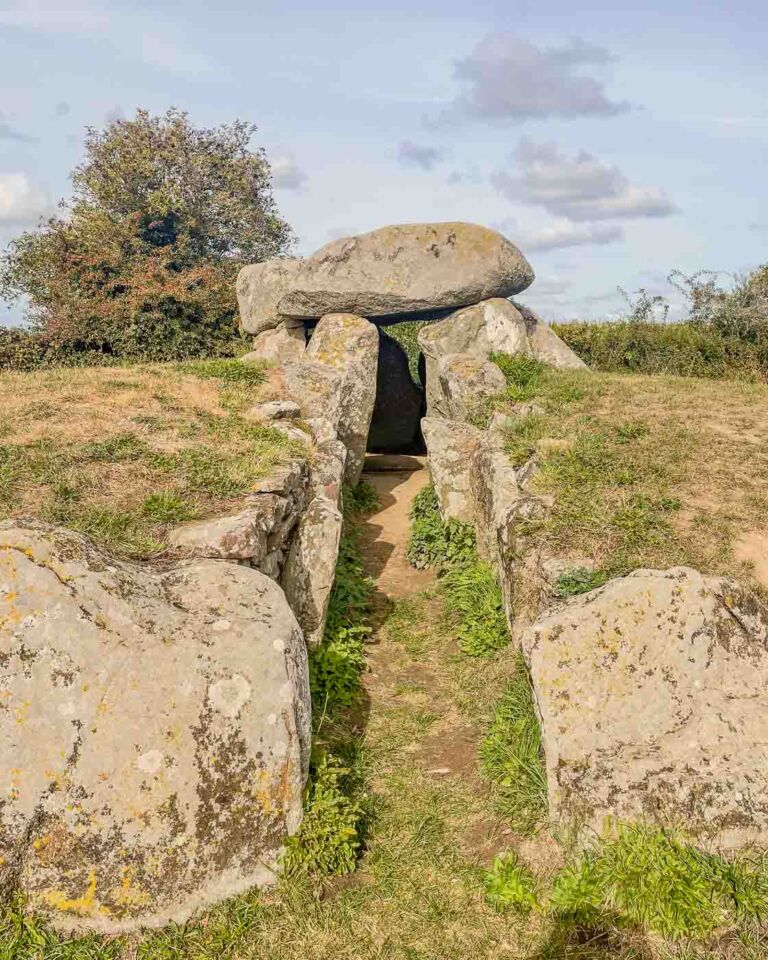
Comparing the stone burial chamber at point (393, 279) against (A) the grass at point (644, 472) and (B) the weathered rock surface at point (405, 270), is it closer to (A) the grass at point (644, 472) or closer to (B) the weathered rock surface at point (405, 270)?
(B) the weathered rock surface at point (405, 270)

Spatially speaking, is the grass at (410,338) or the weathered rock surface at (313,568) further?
the grass at (410,338)

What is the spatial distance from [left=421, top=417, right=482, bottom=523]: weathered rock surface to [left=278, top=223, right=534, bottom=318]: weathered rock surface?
4242 mm

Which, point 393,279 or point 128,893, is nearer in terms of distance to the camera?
point 128,893

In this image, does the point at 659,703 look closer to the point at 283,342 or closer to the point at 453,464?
the point at 453,464

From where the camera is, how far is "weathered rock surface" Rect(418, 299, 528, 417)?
1709 cm

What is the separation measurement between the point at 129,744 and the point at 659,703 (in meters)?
4.16

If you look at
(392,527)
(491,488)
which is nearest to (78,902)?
(491,488)

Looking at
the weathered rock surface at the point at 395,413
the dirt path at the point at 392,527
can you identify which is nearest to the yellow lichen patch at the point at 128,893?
the dirt path at the point at 392,527

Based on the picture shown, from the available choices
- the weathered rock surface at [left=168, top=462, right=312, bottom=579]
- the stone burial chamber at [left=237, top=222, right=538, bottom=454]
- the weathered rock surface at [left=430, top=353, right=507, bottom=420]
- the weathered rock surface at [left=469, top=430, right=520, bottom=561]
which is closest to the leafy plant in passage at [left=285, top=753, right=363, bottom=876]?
the weathered rock surface at [left=168, top=462, right=312, bottom=579]

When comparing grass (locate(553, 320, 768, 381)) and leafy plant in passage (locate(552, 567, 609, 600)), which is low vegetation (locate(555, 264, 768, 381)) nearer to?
grass (locate(553, 320, 768, 381))

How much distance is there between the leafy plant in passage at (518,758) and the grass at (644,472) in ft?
4.03

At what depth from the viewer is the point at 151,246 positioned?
27531mm

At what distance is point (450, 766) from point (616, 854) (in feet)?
6.87

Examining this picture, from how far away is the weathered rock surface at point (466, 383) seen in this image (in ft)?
49.1
